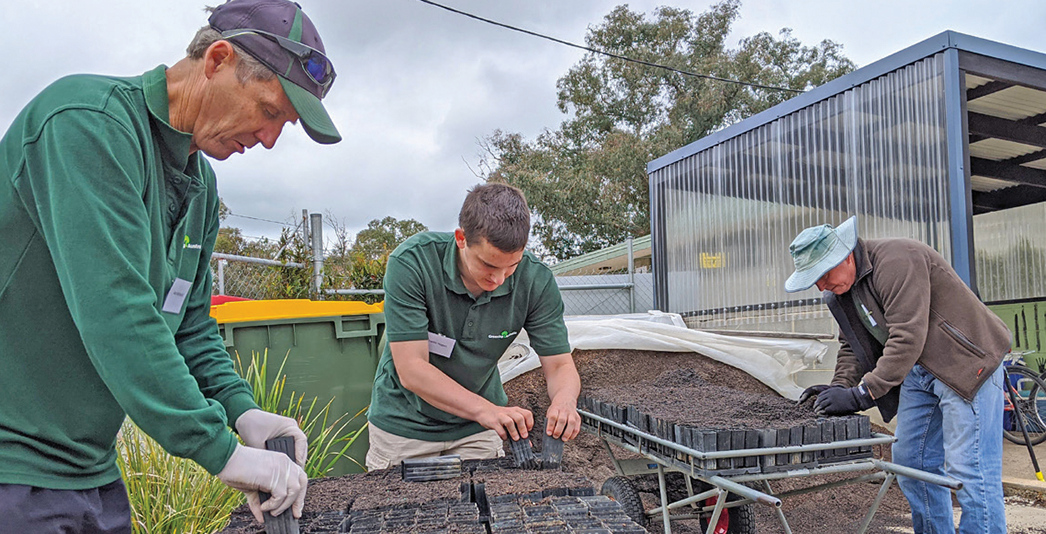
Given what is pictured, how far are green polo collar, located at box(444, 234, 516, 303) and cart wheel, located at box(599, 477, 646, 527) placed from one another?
158cm

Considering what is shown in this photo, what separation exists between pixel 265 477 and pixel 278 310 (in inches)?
115

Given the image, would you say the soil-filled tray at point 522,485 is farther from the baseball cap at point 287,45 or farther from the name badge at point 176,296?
the baseball cap at point 287,45

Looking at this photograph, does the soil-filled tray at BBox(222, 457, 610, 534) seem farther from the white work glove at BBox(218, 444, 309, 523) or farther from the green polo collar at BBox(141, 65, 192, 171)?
the green polo collar at BBox(141, 65, 192, 171)

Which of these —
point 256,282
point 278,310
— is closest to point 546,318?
point 278,310

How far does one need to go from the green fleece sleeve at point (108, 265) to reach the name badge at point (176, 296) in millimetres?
336

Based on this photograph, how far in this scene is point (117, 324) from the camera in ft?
3.25

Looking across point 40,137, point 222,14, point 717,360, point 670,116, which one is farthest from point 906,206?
point 670,116

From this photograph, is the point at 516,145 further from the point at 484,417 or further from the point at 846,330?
the point at 484,417

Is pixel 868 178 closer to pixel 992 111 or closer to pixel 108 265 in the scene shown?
pixel 992 111

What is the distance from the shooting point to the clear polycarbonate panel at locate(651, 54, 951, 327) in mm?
4652

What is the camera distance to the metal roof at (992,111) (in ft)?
14.9

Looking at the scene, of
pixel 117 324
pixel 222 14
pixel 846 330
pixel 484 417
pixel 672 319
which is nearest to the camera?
pixel 117 324

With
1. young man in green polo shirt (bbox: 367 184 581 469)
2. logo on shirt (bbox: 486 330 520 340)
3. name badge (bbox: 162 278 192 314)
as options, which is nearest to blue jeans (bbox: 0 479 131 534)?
name badge (bbox: 162 278 192 314)

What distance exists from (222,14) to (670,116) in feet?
56.4
